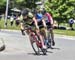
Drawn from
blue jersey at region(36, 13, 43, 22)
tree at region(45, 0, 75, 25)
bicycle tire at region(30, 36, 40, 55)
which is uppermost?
blue jersey at region(36, 13, 43, 22)

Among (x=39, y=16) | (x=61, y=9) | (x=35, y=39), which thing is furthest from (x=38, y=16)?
(x=61, y=9)

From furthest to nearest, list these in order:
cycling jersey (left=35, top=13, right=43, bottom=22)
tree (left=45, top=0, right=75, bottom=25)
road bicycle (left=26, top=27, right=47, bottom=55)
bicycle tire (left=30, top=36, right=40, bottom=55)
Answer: tree (left=45, top=0, right=75, bottom=25), cycling jersey (left=35, top=13, right=43, bottom=22), bicycle tire (left=30, top=36, right=40, bottom=55), road bicycle (left=26, top=27, right=47, bottom=55)

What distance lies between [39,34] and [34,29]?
0.85 ft

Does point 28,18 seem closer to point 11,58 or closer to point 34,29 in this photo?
point 34,29

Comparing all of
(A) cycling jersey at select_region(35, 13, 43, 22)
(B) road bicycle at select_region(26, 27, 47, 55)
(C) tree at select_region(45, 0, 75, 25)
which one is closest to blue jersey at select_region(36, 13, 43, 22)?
(A) cycling jersey at select_region(35, 13, 43, 22)

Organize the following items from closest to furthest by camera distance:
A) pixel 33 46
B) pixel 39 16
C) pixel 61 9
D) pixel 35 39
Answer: pixel 35 39 < pixel 33 46 < pixel 39 16 < pixel 61 9

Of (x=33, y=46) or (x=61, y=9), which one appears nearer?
(x=33, y=46)

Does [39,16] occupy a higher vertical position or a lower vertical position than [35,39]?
higher

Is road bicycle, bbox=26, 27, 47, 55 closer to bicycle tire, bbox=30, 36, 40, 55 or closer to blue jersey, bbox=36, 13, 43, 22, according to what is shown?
bicycle tire, bbox=30, 36, 40, 55

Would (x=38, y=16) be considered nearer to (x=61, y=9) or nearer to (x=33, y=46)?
(x=33, y=46)

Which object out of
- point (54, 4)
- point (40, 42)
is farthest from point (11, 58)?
point (54, 4)

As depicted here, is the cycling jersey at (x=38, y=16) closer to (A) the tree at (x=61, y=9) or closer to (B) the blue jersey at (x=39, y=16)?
(B) the blue jersey at (x=39, y=16)

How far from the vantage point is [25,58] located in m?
13.9

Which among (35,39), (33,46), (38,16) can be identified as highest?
(38,16)
